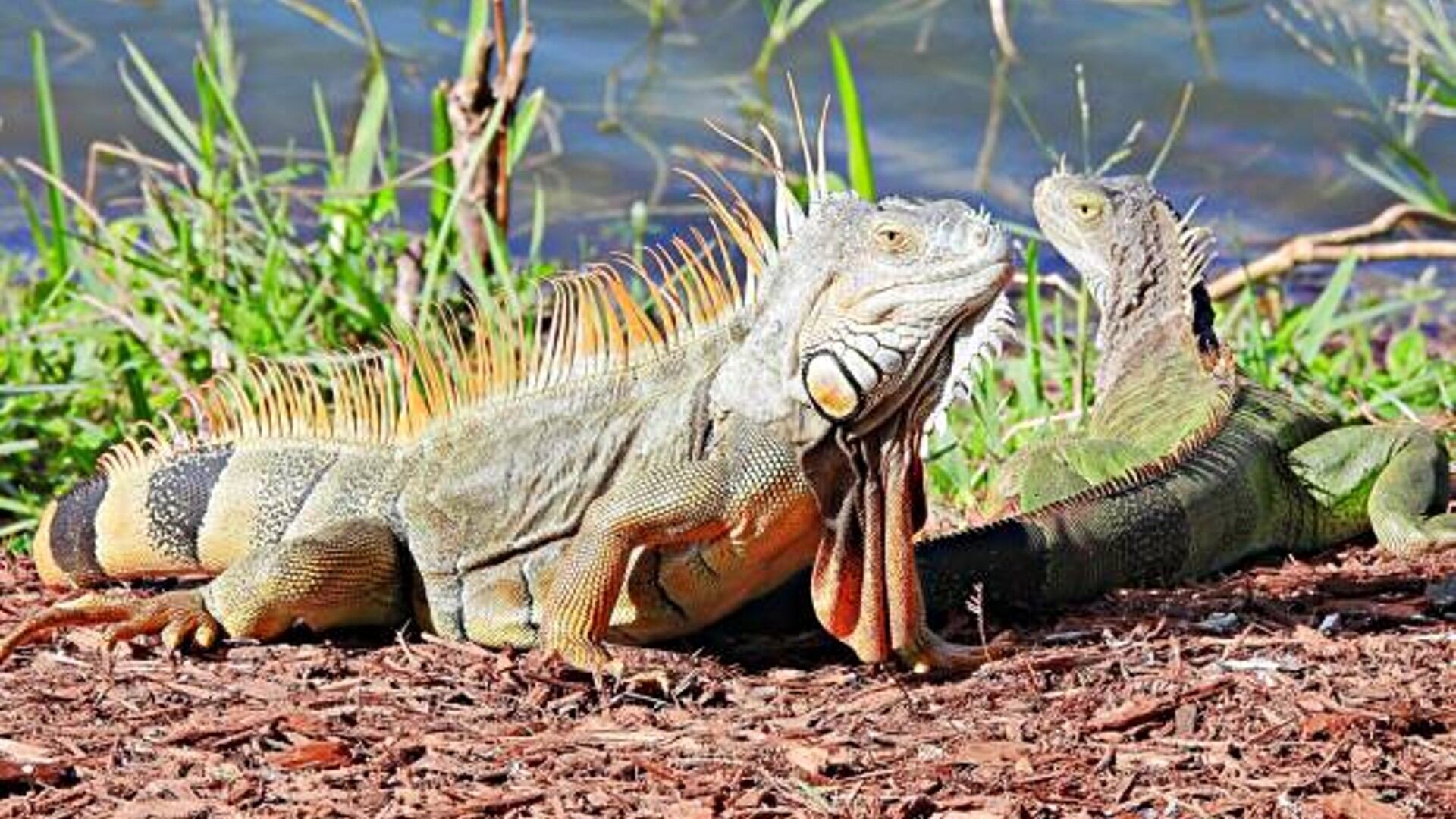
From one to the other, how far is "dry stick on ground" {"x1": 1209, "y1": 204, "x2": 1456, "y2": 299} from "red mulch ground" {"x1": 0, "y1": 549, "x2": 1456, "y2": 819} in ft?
9.05

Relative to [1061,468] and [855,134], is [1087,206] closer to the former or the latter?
[855,134]

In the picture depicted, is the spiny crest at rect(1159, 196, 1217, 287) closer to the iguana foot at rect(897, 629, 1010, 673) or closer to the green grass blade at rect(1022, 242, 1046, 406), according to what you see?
the green grass blade at rect(1022, 242, 1046, 406)

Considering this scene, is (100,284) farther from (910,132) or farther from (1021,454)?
(910,132)

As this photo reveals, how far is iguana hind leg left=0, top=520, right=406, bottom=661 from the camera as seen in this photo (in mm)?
5066

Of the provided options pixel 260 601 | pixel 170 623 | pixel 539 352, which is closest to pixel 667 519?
pixel 539 352

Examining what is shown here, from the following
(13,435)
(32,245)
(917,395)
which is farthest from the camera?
(32,245)

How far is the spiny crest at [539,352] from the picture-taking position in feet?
16.3

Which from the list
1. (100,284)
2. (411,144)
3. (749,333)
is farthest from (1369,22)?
(749,333)

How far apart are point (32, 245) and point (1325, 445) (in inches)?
219

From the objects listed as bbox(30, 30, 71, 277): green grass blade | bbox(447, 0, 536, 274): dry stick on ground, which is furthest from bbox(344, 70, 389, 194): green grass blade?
bbox(30, 30, 71, 277): green grass blade

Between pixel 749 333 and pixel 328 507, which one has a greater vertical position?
pixel 749 333

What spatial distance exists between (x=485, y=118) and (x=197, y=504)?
6.77 ft

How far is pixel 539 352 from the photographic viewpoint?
17.1 ft

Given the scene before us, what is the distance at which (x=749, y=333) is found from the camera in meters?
4.90
